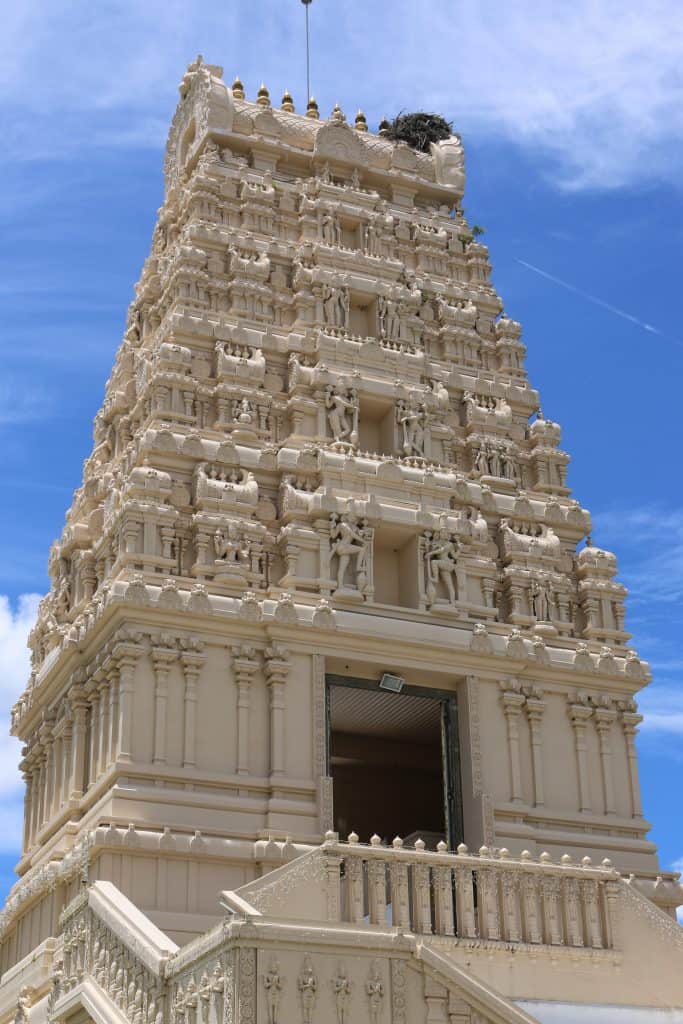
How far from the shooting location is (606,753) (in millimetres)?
29391

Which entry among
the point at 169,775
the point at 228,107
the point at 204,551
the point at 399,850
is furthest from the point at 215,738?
the point at 228,107

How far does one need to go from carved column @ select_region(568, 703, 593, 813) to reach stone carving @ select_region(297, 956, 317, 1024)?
43.6ft

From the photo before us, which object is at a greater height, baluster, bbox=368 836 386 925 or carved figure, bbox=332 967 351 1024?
baluster, bbox=368 836 386 925

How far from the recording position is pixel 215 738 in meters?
26.1

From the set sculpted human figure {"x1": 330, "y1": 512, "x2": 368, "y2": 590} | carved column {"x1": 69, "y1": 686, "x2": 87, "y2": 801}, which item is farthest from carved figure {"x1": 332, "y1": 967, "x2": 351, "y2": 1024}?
sculpted human figure {"x1": 330, "y1": 512, "x2": 368, "y2": 590}

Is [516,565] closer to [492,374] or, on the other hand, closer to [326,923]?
[492,374]

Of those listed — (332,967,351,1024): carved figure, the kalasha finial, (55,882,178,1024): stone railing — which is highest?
the kalasha finial

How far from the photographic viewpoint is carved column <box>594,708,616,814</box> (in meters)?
28.9

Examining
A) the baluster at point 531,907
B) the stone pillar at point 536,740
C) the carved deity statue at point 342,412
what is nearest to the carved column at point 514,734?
the stone pillar at point 536,740

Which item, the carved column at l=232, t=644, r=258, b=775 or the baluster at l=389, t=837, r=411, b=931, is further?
the carved column at l=232, t=644, r=258, b=775

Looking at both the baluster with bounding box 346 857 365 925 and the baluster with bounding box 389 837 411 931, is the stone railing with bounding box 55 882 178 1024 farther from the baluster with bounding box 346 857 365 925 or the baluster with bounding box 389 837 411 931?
the baluster with bounding box 389 837 411 931

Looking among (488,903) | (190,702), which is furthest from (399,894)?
(190,702)

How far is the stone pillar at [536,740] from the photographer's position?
28.2 meters

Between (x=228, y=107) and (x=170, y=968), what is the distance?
2305 centimetres
